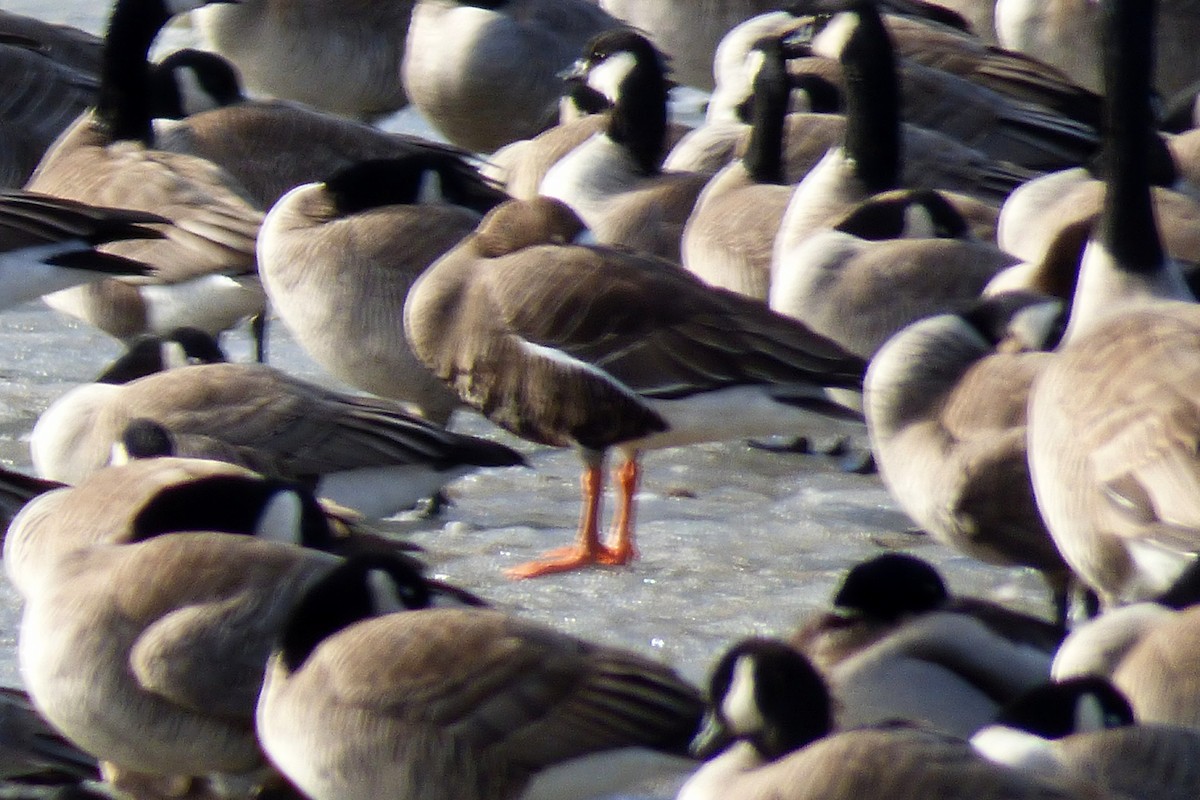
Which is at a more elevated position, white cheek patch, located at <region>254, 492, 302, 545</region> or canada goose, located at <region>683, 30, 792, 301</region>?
white cheek patch, located at <region>254, 492, 302, 545</region>

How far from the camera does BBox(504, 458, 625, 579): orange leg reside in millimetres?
6770

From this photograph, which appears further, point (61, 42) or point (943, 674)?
point (61, 42)

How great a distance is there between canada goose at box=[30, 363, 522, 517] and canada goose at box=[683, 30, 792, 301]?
1848mm

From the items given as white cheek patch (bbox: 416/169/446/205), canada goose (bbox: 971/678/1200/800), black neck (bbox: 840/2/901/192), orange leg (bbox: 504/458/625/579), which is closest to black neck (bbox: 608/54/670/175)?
black neck (bbox: 840/2/901/192)

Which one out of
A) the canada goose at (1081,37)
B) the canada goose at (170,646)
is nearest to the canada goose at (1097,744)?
the canada goose at (170,646)

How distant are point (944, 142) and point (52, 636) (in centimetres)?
596

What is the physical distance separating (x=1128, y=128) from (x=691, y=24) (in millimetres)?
7490

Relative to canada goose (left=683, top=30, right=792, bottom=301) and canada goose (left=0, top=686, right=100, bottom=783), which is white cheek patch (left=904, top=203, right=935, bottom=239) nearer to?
canada goose (left=683, top=30, right=792, bottom=301)

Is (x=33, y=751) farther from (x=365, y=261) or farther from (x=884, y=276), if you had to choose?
(x=884, y=276)

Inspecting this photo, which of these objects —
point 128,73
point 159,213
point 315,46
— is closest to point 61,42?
point 315,46

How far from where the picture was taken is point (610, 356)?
272 inches

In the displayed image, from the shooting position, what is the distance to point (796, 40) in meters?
11.7

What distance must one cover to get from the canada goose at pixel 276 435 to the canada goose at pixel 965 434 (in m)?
1.27

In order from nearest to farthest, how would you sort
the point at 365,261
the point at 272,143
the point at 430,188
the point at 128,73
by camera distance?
the point at 365,261, the point at 430,188, the point at 272,143, the point at 128,73
